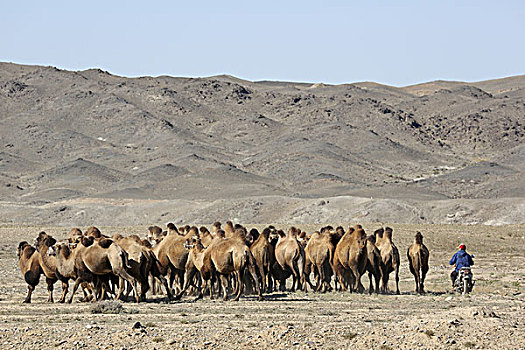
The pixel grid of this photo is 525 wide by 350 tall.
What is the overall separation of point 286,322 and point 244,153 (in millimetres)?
107419

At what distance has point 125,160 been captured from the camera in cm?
11394

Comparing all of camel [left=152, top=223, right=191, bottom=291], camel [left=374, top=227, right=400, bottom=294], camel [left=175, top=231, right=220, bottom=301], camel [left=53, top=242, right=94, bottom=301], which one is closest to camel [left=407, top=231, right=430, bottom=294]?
camel [left=374, top=227, right=400, bottom=294]

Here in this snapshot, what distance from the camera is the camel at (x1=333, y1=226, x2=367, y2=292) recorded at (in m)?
20.2

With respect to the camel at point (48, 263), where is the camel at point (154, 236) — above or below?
above

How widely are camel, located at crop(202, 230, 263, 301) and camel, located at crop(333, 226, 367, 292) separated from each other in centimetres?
305

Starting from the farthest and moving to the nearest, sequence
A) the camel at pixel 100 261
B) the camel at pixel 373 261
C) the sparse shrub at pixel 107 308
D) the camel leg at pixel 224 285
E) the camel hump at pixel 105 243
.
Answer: the camel at pixel 373 261
the camel leg at pixel 224 285
the camel hump at pixel 105 243
the camel at pixel 100 261
the sparse shrub at pixel 107 308

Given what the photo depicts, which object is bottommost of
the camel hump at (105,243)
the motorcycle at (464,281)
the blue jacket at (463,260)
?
the motorcycle at (464,281)

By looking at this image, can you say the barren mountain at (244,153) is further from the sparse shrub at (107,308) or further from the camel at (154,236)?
the sparse shrub at (107,308)

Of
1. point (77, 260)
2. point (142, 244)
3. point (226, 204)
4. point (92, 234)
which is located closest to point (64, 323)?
point (77, 260)

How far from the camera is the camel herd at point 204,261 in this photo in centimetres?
1745

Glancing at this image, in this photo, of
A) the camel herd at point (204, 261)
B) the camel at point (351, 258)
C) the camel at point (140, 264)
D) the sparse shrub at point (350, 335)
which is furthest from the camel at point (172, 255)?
the sparse shrub at point (350, 335)

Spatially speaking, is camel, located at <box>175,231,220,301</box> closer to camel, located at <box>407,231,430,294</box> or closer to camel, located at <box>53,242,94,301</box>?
camel, located at <box>53,242,94,301</box>

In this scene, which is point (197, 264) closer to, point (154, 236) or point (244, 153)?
point (154, 236)

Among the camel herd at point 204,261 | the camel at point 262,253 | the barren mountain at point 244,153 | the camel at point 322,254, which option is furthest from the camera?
the barren mountain at point 244,153
